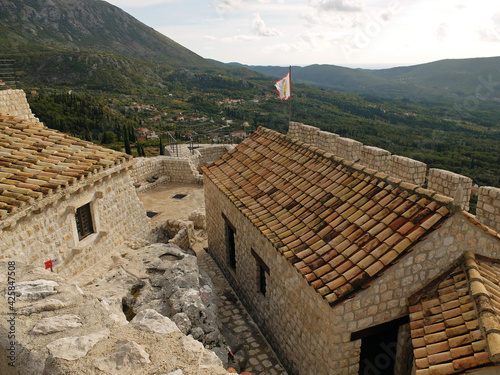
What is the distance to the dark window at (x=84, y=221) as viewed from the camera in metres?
8.09

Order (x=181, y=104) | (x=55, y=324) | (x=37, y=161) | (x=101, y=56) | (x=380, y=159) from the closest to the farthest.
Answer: (x=55, y=324), (x=37, y=161), (x=380, y=159), (x=101, y=56), (x=181, y=104)

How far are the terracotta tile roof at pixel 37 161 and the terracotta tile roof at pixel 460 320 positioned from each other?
6.93 meters

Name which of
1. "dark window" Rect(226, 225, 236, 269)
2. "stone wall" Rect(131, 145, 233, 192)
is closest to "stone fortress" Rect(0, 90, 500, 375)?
"dark window" Rect(226, 225, 236, 269)

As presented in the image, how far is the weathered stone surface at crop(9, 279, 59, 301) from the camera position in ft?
11.9

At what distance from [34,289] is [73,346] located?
1.30 meters

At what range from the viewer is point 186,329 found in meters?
6.41

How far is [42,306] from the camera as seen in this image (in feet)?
11.3

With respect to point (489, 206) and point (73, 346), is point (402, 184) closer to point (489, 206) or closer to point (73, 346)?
point (489, 206)

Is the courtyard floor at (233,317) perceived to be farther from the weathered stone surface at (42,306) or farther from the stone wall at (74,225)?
the weathered stone surface at (42,306)

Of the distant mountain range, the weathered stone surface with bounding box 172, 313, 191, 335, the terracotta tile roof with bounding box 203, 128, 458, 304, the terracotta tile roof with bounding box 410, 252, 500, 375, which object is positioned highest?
the distant mountain range

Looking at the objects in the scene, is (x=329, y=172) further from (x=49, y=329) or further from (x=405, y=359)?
(x=49, y=329)

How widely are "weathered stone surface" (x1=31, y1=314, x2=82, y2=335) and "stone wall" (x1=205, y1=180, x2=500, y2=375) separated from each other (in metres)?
3.50

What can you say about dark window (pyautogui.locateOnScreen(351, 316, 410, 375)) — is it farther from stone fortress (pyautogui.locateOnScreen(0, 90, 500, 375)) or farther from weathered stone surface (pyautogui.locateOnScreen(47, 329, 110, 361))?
weathered stone surface (pyautogui.locateOnScreen(47, 329, 110, 361))

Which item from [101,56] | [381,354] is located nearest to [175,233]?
[381,354]
